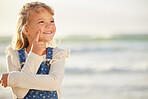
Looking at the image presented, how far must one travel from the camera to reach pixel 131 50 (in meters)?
9.38

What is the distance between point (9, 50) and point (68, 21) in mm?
10219

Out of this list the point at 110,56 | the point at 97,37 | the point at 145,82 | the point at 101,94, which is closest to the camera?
the point at 101,94

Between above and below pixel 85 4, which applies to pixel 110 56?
below

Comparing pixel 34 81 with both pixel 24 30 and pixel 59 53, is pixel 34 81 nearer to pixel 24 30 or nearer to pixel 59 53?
pixel 59 53

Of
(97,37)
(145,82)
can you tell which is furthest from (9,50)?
(97,37)

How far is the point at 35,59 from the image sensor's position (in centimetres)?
198

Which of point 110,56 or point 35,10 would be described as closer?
point 35,10

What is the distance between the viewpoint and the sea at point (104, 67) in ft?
17.0

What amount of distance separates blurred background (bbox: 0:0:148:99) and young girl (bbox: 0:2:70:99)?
102 inches

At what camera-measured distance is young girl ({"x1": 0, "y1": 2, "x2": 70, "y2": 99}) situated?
195cm

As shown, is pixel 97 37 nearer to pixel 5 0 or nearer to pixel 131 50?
pixel 131 50

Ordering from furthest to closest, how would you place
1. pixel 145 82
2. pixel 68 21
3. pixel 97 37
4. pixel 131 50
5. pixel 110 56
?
pixel 68 21, pixel 97 37, pixel 131 50, pixel 110 56, pixel 145 82

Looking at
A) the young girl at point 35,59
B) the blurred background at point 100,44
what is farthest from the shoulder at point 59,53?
the blurred background at point 100,44

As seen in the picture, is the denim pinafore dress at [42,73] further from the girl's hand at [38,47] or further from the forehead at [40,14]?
the forehead at [40,14]
